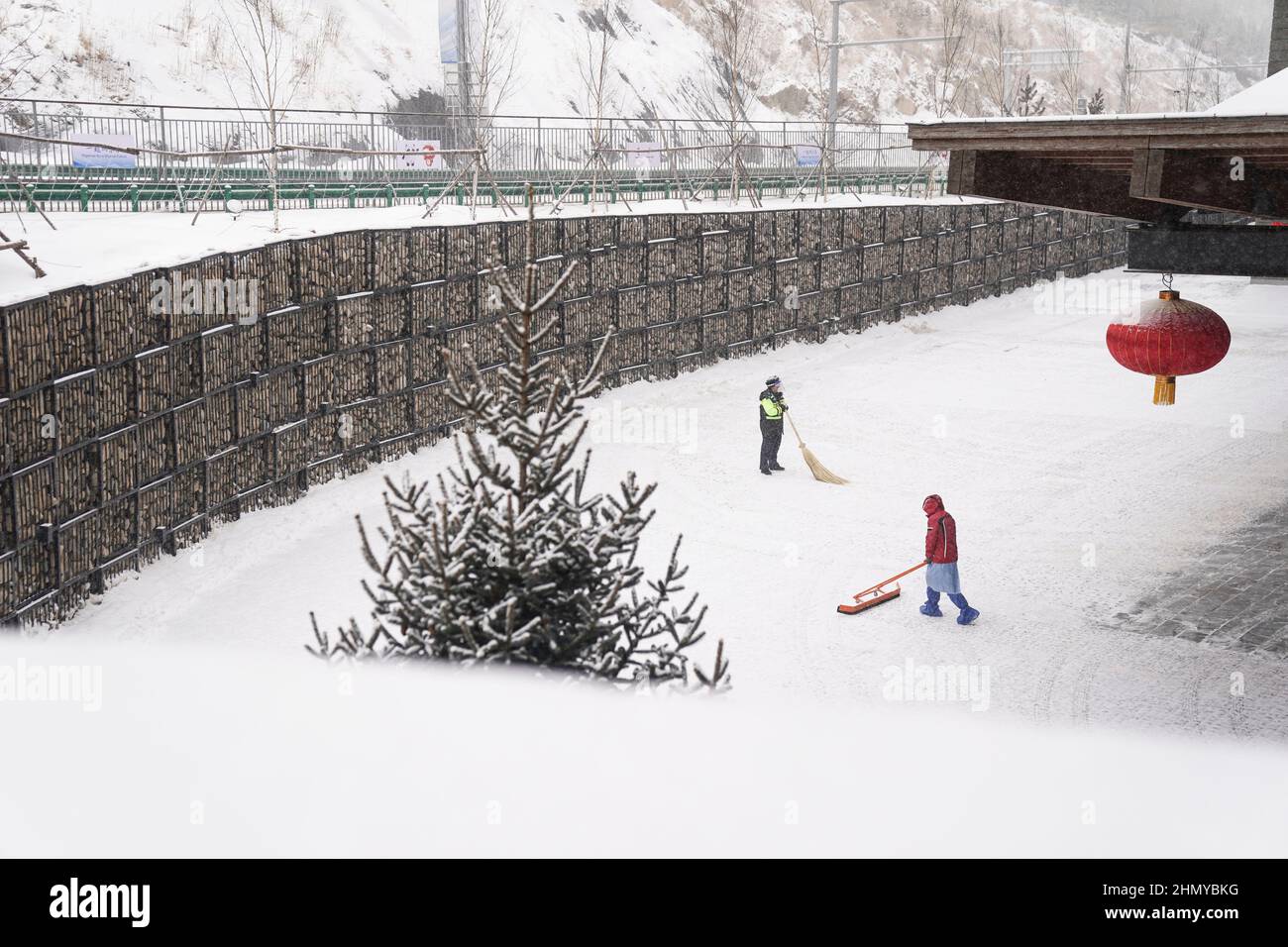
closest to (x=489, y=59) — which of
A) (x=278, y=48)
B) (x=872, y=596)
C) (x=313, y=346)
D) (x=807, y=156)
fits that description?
(x=278, y=48)

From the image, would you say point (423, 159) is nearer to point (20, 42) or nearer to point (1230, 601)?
point (20, 42)

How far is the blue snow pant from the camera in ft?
40.0

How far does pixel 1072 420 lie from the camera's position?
20.7 m

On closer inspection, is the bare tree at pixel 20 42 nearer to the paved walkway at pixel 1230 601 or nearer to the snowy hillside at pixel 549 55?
the snowy hillside at pixel 549 55

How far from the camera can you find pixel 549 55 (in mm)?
60844

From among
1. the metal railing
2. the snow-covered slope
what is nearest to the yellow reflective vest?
the metal railing

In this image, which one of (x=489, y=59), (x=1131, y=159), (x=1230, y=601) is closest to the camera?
(x=1131, y=159)

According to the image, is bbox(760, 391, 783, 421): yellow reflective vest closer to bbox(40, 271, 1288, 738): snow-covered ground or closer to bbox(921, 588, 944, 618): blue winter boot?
bbox(40, 271, 1288, 738): snow-covered ground

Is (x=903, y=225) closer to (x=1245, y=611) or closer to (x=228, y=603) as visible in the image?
(x=1245, y=611)

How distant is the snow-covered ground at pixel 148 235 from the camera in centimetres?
1355

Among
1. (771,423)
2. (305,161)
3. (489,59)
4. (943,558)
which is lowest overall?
(943,558)

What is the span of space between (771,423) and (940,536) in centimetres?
543
